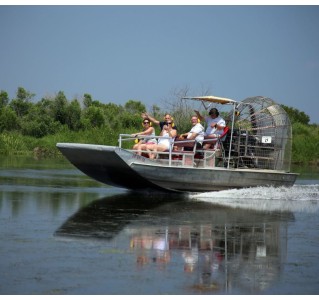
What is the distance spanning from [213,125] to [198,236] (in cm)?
754

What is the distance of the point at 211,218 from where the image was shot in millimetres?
14242

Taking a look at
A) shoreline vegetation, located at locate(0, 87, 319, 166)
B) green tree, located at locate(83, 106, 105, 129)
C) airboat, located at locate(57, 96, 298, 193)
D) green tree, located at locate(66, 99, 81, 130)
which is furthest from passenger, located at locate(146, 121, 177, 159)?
green tree, located at locate(83, 106, 105, 129)

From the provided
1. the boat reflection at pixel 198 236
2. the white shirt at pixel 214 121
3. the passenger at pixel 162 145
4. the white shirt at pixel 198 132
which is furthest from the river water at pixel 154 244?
the white shirt at pixel 214 121

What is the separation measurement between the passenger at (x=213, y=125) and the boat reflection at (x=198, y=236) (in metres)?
2.47

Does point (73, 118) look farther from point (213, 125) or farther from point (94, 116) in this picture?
point (213, 125)

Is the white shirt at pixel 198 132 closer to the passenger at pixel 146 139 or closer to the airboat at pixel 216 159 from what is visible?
the airboat at pixel 216 159

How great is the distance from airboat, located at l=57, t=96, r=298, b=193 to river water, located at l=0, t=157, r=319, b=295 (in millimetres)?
467

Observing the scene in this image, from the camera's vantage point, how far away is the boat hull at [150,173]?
17.2 metres

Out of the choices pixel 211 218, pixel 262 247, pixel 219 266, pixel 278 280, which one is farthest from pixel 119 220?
pixel 278 280

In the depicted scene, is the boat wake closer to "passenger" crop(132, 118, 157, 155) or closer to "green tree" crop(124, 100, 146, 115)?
"passenger" crop(132, 118, 157, 155)

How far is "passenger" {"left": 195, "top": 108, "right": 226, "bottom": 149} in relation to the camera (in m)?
19.0

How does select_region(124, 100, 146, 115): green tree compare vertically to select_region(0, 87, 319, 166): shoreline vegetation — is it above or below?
above

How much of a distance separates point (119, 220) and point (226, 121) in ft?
25.7

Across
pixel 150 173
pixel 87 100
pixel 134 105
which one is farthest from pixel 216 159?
pixel 134 105
